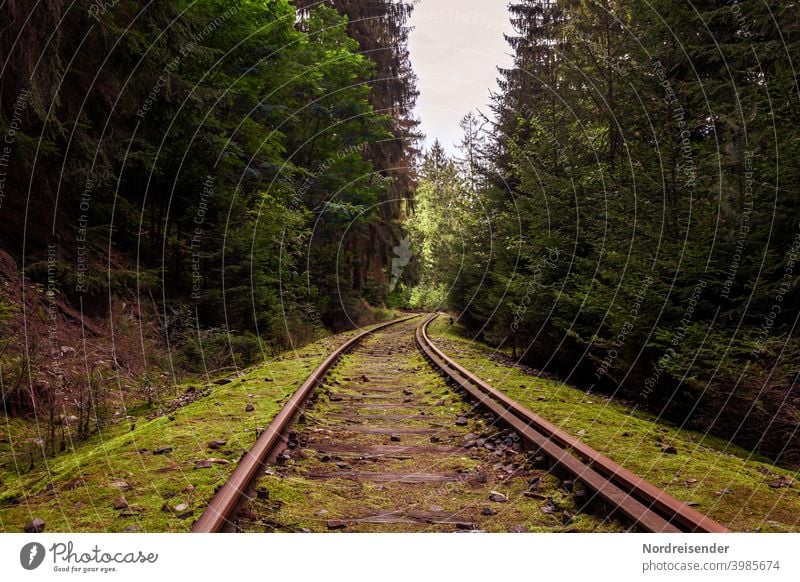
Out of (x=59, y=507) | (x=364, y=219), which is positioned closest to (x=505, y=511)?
(x=59, y=507)

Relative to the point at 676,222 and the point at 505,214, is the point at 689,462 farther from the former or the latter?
the point at 505,214

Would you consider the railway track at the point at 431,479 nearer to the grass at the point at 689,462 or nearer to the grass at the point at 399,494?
the grass at the point at 399,494

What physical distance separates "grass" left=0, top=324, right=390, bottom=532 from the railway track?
0.31 metres

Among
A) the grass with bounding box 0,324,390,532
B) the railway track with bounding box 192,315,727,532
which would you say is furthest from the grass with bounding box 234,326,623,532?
the grass with bounding box 0,324,390,532

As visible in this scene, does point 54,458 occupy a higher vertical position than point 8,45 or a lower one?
lower

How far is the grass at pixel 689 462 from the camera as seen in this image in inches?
134

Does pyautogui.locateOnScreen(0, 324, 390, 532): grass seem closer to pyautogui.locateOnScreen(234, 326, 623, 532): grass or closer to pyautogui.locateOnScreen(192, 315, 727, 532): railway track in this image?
pyautogui.locateOnScreen(192, 315, 727, 532): railway track

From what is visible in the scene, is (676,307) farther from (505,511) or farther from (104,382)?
(104,382)

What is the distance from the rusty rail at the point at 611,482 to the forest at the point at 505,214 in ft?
5.75

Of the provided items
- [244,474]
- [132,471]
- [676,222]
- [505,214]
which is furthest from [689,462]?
[505,214]

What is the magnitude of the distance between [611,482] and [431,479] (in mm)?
1390

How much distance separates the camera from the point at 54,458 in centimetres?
471

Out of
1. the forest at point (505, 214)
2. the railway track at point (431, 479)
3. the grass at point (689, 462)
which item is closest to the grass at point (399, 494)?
the railway track at point (431, 479)
